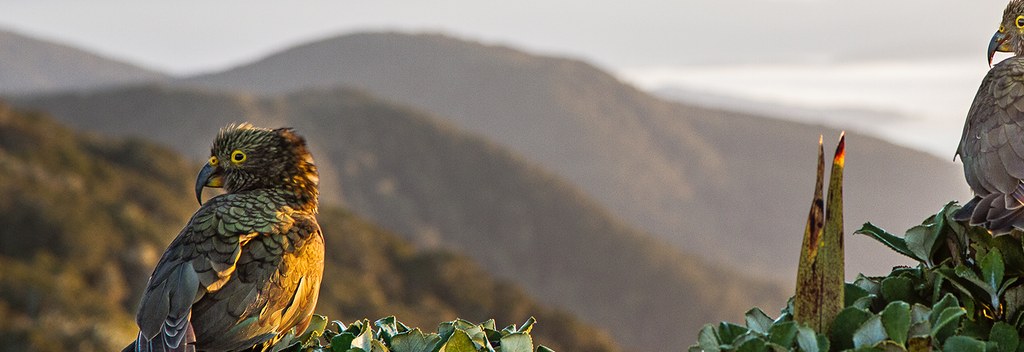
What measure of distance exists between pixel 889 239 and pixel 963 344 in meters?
0.76

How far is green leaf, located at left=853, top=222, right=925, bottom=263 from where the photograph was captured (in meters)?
2.69

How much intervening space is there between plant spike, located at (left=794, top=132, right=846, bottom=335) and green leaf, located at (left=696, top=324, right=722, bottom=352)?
290mm

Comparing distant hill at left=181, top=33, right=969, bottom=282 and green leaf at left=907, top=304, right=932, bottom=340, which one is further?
distant hill at left=181, top=33, right=969, bottom=282

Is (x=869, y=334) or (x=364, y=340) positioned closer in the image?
(x=869, y=334)

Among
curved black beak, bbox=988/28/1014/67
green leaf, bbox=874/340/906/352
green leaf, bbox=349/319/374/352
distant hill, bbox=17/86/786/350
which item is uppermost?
distant hill, bbox=17/86/786/350

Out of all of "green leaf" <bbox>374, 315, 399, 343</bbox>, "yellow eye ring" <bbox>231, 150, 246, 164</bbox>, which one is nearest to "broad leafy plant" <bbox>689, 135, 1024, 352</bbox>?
"green leaf" <bbox>374, 315, 399, 343</bbox>

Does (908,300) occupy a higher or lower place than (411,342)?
higher

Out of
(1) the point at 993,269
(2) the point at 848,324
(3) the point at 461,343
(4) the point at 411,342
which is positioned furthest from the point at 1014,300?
(4) the point at 411,342

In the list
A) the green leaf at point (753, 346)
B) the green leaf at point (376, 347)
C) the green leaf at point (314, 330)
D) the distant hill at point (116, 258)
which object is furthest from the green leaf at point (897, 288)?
the distant hill at point (116, 258)

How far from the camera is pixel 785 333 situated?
2051mm

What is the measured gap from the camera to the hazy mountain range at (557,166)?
191 feet

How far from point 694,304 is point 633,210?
44969 millimetres

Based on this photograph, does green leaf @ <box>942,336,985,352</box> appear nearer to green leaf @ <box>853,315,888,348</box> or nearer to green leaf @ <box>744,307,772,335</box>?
green leaf @ <box>853,315,888,348</box>

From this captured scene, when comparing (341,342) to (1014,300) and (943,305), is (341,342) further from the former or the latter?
(1014,300)
